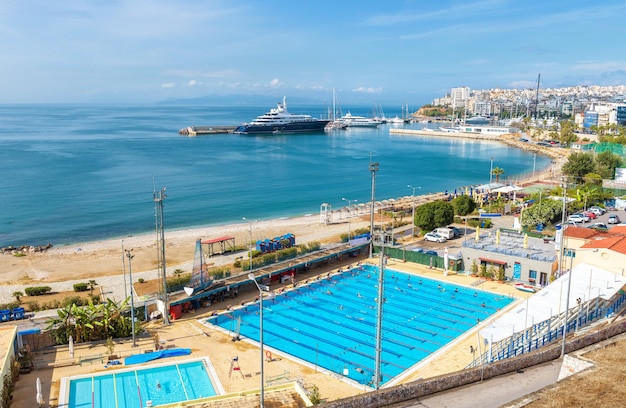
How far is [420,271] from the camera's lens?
27.9 m

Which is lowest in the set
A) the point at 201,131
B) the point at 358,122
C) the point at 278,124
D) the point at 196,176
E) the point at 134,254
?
the point at 134,254

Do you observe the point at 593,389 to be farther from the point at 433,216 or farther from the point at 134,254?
the point at 134,254

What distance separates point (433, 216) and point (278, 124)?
96.3 metres

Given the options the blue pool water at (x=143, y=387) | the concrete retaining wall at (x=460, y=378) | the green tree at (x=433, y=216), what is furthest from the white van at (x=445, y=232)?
the blue pool water at (x=143, y=387)

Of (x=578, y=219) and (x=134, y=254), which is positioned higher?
(x=578, y=219)

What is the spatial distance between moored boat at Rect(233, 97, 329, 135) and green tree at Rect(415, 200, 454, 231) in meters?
93.1

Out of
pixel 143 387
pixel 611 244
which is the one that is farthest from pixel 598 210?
pixel 143 387

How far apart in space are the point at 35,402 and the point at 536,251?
74.8ft

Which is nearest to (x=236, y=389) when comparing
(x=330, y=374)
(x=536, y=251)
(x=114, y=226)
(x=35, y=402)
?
(x=330, y=374)

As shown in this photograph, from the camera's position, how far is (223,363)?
58.2 ft

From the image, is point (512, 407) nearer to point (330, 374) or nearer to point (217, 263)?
point (330, 374)

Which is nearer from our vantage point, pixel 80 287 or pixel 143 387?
pixel 143 387

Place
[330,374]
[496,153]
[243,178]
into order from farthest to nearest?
[496,153] < [243,178] < [330,374]

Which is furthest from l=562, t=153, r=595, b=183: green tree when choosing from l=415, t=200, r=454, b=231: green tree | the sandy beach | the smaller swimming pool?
the smaller swimming pool
